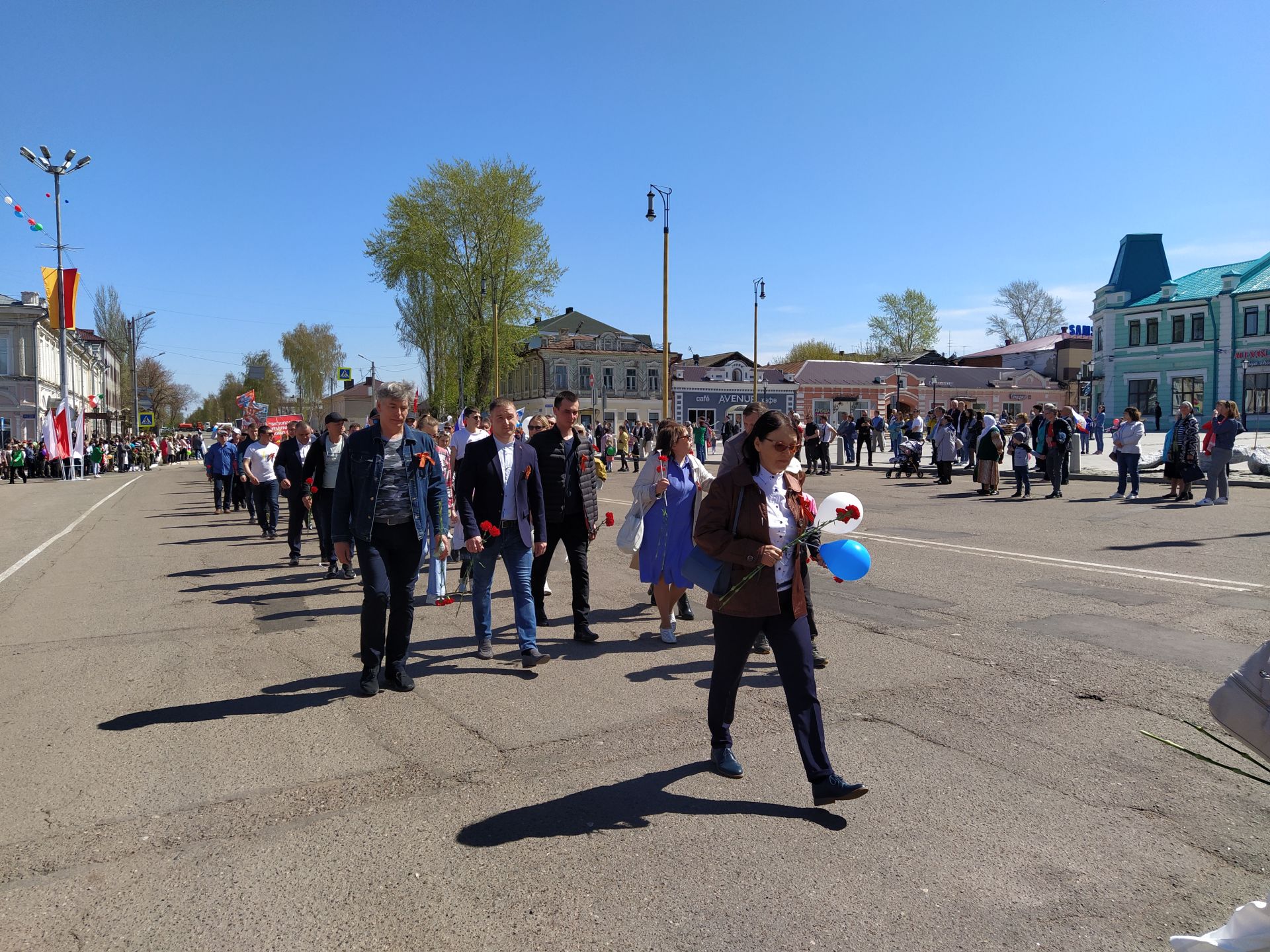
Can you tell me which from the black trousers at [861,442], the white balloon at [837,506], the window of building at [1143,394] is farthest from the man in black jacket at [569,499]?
the window of building at [1143,394]

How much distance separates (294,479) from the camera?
12.0m

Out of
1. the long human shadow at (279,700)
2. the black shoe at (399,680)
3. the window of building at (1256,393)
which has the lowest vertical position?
the long human shadow at (279,700)

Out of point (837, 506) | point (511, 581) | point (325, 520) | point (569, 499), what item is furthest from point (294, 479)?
point (837, 506)

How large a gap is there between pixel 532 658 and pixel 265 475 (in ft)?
33.0

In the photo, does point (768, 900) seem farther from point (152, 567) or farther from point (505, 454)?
point (152, 567)

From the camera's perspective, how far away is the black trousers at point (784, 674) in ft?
13.0

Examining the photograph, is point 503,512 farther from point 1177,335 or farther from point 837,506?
point 1177,335

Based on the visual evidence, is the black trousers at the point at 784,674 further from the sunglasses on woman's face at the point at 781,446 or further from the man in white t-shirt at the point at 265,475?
the man in white t-shirt at the point at 265,475

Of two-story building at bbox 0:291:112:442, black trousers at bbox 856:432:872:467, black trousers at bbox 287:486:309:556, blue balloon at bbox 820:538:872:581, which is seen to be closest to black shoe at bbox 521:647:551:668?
blue balloon at bbox 820:538:872:581

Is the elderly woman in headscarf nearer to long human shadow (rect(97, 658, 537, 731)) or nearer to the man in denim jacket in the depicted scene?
long human shadow (rect(97, 658, 537, 731))

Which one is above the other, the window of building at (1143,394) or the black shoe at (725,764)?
the window of building at (1143,394)

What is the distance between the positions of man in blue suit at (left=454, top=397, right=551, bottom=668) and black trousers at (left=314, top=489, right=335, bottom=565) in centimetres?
481

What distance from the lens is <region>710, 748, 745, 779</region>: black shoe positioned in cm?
432

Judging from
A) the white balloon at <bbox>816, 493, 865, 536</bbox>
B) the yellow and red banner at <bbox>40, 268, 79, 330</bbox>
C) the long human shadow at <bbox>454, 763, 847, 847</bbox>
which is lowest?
the long human shadow at <bbox>454, 763, 847, 847</bbox>
